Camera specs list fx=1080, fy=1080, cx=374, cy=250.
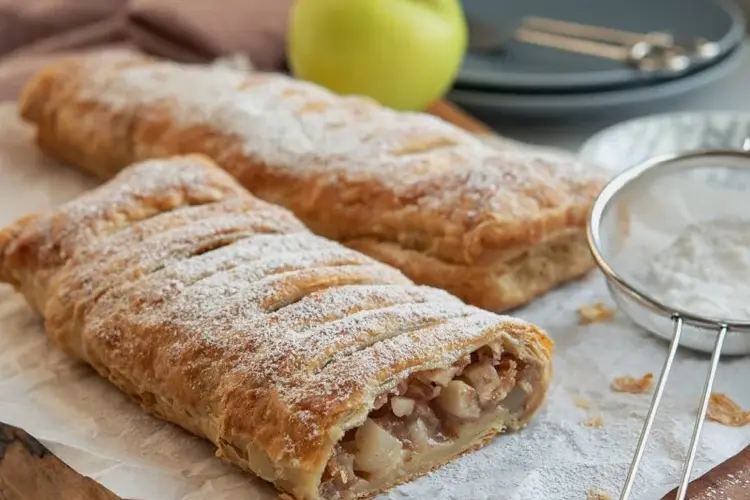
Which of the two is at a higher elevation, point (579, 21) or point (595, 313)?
point (579, 21)

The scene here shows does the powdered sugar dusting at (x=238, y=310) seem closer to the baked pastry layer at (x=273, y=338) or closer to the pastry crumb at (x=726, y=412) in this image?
the baked pastry layer at (x=273, y=338)

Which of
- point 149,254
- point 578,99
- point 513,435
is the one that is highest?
point 578,99

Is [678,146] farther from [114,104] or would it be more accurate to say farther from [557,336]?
[114,104]

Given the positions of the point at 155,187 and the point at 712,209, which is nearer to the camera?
the point at 155,187

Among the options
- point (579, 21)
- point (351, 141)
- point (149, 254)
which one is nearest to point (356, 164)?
point (351, 141)

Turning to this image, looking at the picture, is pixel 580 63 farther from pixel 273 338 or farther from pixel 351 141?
pixel 273 338

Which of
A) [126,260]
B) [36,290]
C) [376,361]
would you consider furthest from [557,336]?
[36,290]
